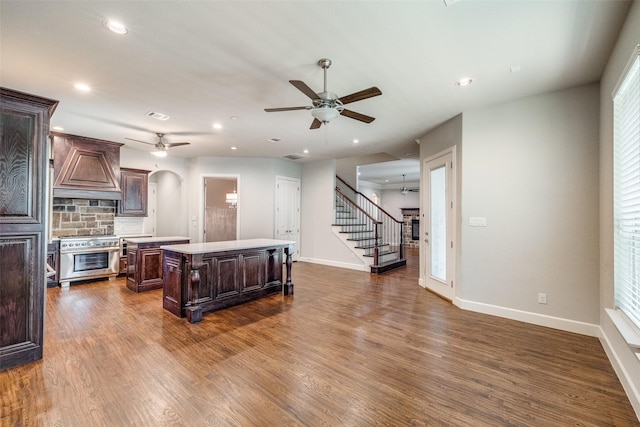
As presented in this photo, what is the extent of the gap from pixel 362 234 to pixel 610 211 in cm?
552

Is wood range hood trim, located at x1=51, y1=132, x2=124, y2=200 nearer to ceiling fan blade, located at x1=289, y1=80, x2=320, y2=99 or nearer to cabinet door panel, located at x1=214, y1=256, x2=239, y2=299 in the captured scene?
cabinet door panel, located at x1=214, y1=256, x2=239, y2=299

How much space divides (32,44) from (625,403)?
18.4ft

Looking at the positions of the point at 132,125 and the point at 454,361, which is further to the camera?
the point at 132,125

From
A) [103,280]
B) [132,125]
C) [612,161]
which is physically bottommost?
[103,280]

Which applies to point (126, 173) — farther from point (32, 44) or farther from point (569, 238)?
point (569, 238)

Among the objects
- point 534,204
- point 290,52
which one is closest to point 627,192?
point 534,204

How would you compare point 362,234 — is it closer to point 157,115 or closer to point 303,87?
point 157,115

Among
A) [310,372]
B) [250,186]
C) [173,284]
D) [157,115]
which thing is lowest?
[310,372]

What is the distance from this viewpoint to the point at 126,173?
20.3ft

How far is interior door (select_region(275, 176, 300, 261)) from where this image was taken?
25.3 feet

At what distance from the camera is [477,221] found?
3.95 m

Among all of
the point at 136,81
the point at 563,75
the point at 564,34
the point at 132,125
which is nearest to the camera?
the point at 564,34

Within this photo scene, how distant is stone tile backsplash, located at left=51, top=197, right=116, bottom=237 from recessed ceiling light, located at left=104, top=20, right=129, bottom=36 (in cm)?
479

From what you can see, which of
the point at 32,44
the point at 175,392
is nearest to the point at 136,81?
the point at 32,44
